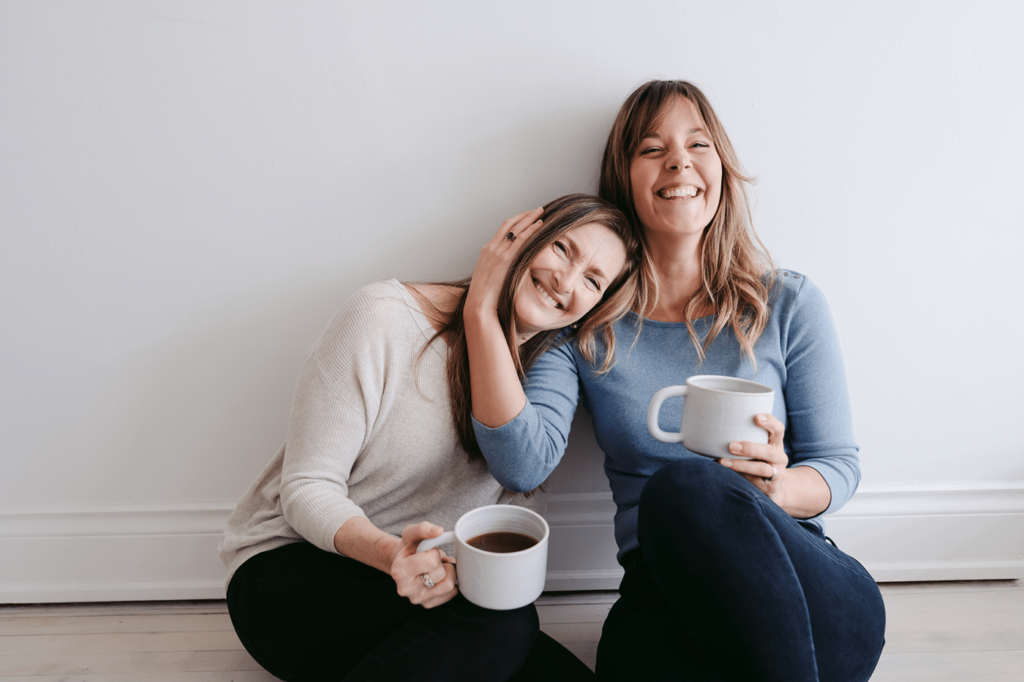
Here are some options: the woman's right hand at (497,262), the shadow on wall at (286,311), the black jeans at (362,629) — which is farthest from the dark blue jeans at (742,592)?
the shadow on wall at (286,311)

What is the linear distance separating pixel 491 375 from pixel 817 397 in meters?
0.60

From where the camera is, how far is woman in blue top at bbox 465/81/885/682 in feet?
2.71

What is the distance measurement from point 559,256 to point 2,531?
1423mm

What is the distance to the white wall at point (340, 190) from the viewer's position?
1178 millimetres

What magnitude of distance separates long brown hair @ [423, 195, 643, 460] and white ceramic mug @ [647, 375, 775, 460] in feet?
0.95

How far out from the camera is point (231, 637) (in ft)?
4.25

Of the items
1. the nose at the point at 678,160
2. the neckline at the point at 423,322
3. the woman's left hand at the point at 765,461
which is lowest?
the woman's left hand at the point at 765,461

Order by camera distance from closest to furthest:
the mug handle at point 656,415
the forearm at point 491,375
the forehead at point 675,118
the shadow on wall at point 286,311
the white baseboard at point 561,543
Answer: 1. the mug handle at point 656,415
2. the forearm at point 491,375
3. the forehead at point 675,118
4. the shadow on wall at point 286,311
5. the white baseboard at point 561,543

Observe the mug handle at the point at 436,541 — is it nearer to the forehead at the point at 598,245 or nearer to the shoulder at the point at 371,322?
the shoulder at the point at 371,322

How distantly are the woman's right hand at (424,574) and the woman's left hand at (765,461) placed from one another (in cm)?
44

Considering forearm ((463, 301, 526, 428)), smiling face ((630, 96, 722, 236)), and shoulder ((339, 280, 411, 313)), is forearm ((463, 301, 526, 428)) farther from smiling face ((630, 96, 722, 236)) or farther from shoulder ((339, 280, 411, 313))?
smiling face ((630, 96, 722, 236))

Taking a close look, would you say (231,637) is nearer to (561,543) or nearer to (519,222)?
(561,543)

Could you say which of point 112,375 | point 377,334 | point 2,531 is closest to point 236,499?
point 112,375

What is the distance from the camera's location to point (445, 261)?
1294mm
